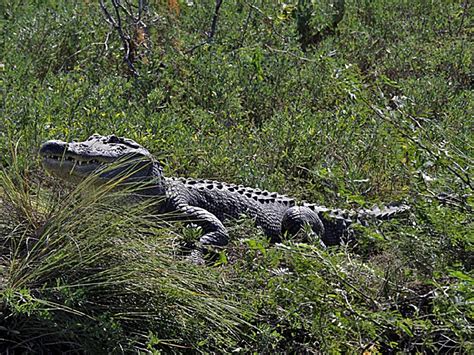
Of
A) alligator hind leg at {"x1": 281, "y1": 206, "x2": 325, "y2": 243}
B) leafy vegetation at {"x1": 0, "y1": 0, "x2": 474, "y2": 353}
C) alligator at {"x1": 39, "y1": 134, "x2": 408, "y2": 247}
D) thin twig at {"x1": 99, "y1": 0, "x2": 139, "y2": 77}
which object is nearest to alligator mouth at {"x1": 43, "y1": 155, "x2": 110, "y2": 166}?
alligator at {"x1": 39, "y1": 134, "x2": 408, "y2": 247}

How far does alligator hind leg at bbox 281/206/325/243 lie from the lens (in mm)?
5465

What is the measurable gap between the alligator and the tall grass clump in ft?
1.71

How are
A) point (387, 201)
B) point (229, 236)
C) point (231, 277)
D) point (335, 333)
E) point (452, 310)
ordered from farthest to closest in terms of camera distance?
point (387, 201) → point (229, 236) → point (231, 277) → point (335, 333) → point (452, 310)

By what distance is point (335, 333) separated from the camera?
159 inches

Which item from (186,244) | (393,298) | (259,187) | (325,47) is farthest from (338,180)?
(325,47)

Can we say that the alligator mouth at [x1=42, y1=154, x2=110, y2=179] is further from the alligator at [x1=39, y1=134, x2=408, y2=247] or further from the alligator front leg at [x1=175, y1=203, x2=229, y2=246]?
the alligator front leg at [x1=175, y1=203, x2=229, y2=246]

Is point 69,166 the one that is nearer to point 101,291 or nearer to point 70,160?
point 70,160

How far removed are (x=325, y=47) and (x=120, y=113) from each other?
2786mm

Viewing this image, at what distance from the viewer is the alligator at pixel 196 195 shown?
16.1ft

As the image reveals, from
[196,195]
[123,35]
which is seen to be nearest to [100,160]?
[196,195]

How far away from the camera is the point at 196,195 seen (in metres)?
5.43

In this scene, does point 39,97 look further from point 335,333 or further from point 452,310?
point 452,310

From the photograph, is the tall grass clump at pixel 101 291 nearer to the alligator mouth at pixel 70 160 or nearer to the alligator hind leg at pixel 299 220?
the alligator mouth at pixel 70 160

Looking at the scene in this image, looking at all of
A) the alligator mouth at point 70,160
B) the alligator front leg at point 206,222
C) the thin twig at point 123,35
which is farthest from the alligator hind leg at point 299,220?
the thin twig at point 123,35
